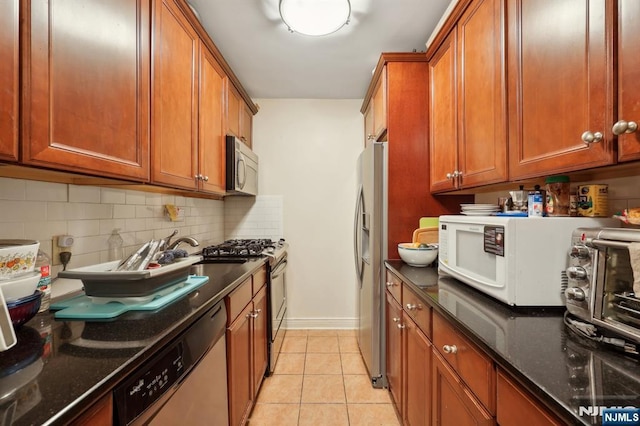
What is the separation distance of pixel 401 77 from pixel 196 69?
1412 mm

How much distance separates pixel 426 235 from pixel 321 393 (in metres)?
1.34

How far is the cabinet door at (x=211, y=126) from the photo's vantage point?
1.86m

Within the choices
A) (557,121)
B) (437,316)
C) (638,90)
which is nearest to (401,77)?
(557,121)

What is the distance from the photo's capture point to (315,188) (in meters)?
3.16

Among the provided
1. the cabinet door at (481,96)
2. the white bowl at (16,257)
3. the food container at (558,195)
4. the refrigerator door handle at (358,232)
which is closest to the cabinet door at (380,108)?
the refrigerator door handle at (358,232)

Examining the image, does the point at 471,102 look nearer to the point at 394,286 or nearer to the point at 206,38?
the point at 394,286

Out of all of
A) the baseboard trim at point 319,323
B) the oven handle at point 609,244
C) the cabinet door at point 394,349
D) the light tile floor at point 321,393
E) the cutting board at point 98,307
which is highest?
the oven handle at point 609,244

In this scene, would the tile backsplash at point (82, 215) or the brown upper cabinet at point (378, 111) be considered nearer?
the tile backsplash at point (82, 215)

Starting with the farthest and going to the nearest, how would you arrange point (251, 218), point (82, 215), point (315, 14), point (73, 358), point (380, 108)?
1. point (251, 218)
2. point (380, 108)
3. point (315, 14)
4. point (82, 215)
5. point (73, 358)

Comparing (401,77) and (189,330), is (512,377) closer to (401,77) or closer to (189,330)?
(189,330)

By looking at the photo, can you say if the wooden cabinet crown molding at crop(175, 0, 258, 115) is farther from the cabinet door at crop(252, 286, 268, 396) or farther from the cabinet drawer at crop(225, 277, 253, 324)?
the cabinet door at crop(252, 286, 268, 396)

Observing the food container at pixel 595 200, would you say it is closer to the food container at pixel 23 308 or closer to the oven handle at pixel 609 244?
the oven handle at pixel 609 244

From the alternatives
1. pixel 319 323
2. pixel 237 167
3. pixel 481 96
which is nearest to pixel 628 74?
pixel 481 96

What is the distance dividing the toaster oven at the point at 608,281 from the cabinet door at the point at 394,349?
95cm
